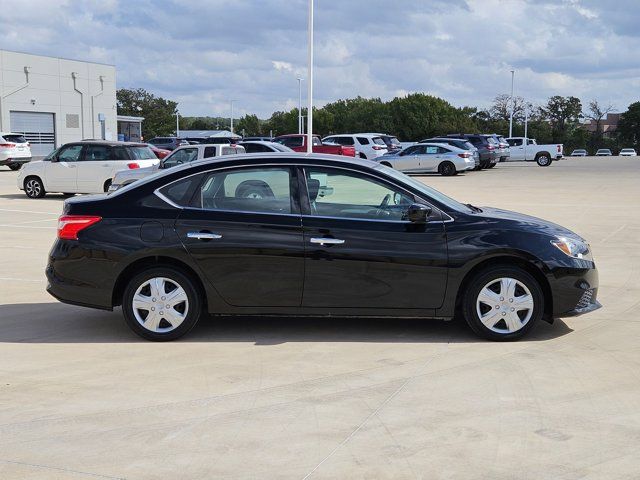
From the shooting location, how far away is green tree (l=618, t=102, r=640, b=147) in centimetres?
11325

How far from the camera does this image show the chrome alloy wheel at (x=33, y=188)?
2238 centimetres

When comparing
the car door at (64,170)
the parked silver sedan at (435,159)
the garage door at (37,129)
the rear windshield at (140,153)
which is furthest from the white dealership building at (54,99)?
the rear windshield at (140,153)

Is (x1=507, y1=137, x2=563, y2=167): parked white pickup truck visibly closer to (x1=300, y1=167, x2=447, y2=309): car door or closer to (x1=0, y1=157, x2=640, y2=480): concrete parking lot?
(x1=0, y1=157, x2=640, y2=480): concrete parking lot

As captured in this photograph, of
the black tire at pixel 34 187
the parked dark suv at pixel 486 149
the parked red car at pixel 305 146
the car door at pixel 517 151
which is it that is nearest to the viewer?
the black tire at pixel 34 187

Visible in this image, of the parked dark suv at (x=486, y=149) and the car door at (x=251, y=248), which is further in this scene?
the parked dark suv at (x=486, y=149)

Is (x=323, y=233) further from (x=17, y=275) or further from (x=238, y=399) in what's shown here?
(x=17, y=275)

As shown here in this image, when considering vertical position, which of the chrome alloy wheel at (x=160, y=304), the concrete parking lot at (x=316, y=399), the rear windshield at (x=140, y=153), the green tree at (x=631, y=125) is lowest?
the concrete parking lot at (x=316, y=399)

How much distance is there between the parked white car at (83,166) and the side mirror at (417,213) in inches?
610

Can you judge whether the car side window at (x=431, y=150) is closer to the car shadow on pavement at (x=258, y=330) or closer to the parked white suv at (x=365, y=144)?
the parked white suv at (x=365, y=144)

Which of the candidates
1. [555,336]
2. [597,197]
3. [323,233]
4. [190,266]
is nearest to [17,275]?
[190,266]

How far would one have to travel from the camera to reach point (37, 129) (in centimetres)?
5975

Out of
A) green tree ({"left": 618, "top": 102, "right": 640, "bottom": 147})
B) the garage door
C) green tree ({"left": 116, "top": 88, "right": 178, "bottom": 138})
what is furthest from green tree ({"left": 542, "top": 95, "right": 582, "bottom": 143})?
the garage door

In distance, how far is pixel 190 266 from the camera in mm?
6875

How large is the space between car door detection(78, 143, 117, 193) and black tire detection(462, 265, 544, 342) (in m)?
16.3
